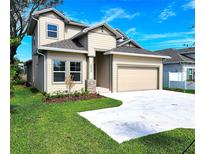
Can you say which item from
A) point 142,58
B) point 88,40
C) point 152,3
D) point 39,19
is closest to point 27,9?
point 39,19

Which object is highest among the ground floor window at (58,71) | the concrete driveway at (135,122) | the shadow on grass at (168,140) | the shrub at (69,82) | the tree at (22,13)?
the tree at (22,13)

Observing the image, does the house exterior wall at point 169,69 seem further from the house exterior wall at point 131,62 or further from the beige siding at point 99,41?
the beige siding at point 99,41

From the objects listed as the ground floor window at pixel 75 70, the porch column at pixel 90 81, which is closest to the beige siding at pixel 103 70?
the porch column at pixel 90 81

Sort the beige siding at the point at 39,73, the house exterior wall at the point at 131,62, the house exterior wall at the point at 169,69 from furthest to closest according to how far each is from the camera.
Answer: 1. the house exterior wall at the point at 169,69
2. the house exterior wall at the point at 131,62
3. the beige siding at the point at 39,73

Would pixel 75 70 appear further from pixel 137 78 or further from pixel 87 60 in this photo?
pixel 137 78

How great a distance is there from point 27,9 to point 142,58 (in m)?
17.0

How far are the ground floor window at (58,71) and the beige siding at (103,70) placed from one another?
3.65 metres

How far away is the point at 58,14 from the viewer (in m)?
13.2

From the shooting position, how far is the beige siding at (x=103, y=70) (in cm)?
1266

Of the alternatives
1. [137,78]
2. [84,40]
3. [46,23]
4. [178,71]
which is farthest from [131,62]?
[178,71]

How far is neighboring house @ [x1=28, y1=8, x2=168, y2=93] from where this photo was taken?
35.6 ft
